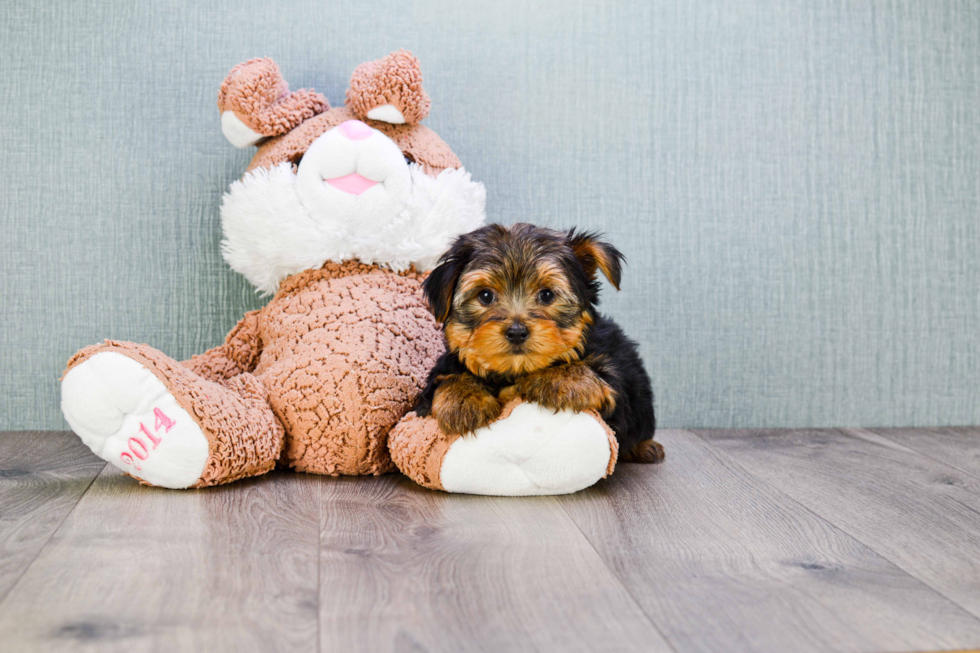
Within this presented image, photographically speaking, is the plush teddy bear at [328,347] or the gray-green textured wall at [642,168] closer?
the plush teddy bear at [328,347]

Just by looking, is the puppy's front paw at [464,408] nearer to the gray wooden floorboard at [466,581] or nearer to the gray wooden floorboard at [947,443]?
the gray wooden floorboard at [466,581]

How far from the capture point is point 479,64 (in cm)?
282

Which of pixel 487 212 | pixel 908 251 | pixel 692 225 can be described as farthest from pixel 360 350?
pixel 908 251

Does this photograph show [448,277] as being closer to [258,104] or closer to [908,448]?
[258,104]

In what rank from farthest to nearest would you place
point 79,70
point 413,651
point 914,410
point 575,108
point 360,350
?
point 914,410 → point 575,108 → point 79,70 → point 360,350 → point 413,651

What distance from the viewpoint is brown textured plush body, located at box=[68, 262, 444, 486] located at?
202 cm

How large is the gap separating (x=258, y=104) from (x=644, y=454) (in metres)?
1.56

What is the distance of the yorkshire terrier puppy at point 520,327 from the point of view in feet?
6.14

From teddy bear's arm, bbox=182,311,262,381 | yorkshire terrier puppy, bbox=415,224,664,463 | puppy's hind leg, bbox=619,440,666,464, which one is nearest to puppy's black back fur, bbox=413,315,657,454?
yorkshire terrier puppy, bbox=415,224,664,463

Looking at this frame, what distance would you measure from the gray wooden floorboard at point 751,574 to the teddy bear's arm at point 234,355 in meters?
1.08

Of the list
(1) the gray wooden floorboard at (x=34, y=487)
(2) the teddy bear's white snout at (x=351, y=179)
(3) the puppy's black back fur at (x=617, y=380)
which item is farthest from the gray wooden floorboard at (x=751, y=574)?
(1) the gray wooden floorboard at (x=34, y=487)

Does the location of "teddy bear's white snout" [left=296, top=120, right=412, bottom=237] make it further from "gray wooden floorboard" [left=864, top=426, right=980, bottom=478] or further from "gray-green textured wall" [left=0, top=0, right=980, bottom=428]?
"gray wooden floorboard" [left=864, top=426, right=980, bottom=478]

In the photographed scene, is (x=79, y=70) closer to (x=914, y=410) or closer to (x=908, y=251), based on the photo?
(x=908, y=251)

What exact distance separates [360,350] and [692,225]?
4.49ft
